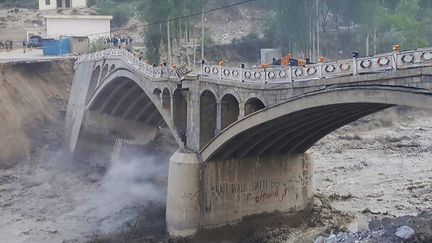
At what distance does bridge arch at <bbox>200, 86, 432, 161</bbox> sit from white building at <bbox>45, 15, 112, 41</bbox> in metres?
42.2

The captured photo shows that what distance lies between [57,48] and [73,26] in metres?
8.45

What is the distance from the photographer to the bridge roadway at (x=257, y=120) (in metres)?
21.1

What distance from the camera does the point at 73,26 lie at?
230 ft

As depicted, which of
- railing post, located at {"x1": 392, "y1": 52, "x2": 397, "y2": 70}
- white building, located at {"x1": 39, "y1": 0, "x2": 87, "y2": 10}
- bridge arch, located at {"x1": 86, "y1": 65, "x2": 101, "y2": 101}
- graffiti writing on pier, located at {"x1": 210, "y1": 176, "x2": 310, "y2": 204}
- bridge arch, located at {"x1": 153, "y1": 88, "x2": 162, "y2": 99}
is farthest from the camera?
white building, located at {"x1": 39, "y1": 0, "x2": 87, "y2": 10}

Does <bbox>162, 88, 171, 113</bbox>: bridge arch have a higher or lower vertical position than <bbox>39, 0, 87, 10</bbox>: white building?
lower

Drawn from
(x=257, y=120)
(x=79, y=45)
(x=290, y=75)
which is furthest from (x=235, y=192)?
(x=79, y=45)

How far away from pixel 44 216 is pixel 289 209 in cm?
1413

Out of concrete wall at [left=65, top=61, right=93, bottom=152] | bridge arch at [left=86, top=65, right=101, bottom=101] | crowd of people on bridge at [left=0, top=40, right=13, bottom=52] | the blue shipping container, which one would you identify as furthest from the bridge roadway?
crowd of people on bridge at [left=0, top=40, right=13, bottom=52]

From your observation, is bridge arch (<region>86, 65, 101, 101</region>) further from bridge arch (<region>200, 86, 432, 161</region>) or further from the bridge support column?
bridge arch (<region>200, 86, 432, 161</region>)

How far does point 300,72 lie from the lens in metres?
24.4

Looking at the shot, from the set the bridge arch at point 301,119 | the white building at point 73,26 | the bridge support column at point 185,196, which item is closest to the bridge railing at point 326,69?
the bridge arch at point 301,119

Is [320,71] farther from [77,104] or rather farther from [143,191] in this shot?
[77,104]

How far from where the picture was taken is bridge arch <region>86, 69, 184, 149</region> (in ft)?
152

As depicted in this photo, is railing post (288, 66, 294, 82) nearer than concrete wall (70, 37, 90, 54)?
Yes
